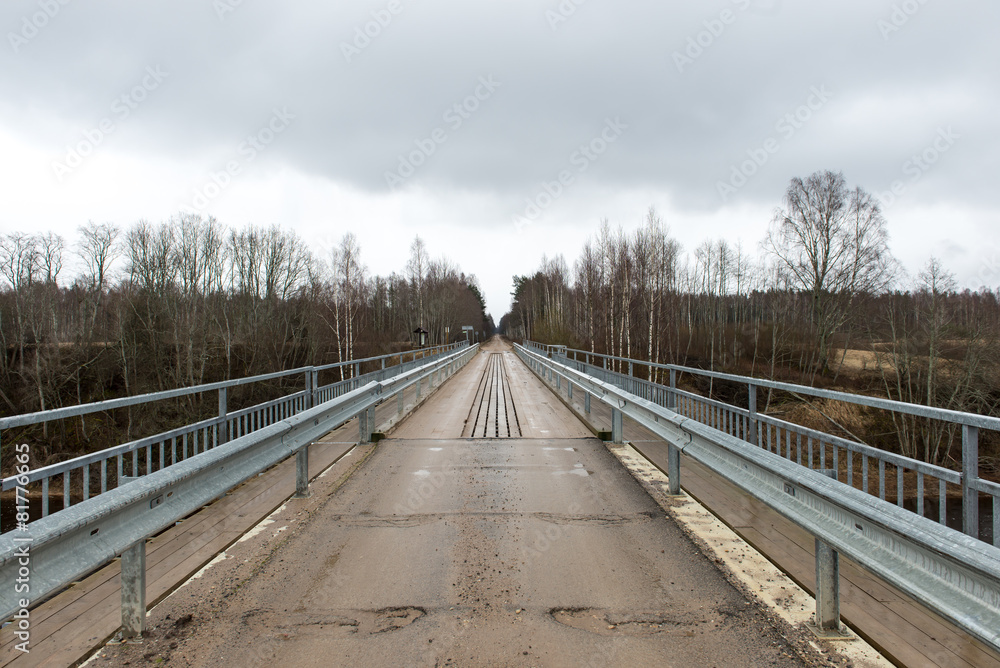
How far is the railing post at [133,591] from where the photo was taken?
235cm

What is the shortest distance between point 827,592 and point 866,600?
0.52m

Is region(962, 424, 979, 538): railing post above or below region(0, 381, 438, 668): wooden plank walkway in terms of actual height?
above

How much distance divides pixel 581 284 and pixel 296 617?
1646 inches

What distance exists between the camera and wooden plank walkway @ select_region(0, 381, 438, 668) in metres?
2.27

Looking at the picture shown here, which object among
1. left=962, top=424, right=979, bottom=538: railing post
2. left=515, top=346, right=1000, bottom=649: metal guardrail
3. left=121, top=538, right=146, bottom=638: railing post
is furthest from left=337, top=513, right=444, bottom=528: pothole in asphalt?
left=962, top=424, right=979, bottom=538: railing post

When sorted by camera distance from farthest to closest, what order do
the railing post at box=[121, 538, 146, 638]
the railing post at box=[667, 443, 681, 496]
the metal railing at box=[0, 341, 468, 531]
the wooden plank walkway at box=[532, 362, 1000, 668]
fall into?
the railing post at box=[667, 443, 681, 496], the metal railing at box=[0, 341, 468, 531], the railing post at box=[121, 538, 146, 638], the wooden plank walkway at box=[532, 362, 1000, 668]

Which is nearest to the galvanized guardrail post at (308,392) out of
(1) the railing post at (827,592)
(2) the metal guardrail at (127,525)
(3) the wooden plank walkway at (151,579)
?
(3) the wooden plank walkway at (151,579)

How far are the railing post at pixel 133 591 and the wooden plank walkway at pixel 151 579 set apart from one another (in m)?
0.11

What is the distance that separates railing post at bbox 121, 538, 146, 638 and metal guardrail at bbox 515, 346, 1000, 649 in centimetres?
326

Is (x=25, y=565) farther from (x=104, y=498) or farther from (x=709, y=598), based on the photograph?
(x=709, y=598)

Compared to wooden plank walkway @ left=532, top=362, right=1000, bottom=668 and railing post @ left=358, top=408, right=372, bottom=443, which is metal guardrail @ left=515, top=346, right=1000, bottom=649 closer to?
wooden plank walkway @ left=532, top=362, right=1000, bottom=668

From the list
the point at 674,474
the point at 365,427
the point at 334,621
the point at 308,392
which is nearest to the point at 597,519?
the point at 674,474

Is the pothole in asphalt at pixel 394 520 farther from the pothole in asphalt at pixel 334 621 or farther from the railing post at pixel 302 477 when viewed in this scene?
the pothole in asphalt at pixel 334 621

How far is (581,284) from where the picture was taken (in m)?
43.1
